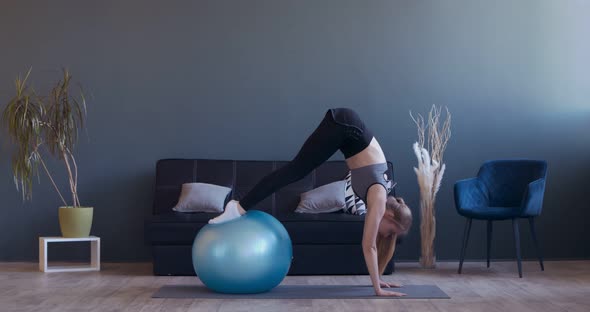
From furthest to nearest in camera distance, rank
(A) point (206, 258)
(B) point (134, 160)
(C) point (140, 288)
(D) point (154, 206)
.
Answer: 1. (B) point (134, 160)
2. (D) point (154, 206)
3. (C) point (140, 288)
4. (A) point (206, 258)

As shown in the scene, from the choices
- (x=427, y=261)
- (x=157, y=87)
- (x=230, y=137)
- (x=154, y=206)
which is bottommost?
(x=427, y=261)

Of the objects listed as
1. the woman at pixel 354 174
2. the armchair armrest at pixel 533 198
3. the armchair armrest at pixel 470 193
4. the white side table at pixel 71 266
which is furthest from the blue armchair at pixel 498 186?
the white side table at pixel 71 266

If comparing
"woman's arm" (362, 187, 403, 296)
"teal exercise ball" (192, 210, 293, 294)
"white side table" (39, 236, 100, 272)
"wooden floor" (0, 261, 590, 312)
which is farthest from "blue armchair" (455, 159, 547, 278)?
"white side table" (39, 236, 100, 272)

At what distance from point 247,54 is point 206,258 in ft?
9.40

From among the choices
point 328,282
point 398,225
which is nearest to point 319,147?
point 398,225

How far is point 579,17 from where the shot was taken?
7.05 metres

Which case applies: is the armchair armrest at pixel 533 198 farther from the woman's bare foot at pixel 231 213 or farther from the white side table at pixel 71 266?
the white side table at pixel 71 266

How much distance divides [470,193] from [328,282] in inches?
65.0

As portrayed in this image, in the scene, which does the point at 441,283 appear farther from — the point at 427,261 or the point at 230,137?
the point at 230,137

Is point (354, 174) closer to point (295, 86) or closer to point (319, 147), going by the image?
point (319, 147)

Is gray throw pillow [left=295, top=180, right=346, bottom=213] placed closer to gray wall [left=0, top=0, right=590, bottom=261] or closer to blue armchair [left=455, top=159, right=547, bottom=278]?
gray wall [left=0, top=0, right=590, bottom=261]

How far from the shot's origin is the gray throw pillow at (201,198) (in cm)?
615

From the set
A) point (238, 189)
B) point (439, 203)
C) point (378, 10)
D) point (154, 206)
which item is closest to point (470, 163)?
point (439, 203)

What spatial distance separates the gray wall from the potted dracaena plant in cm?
23
